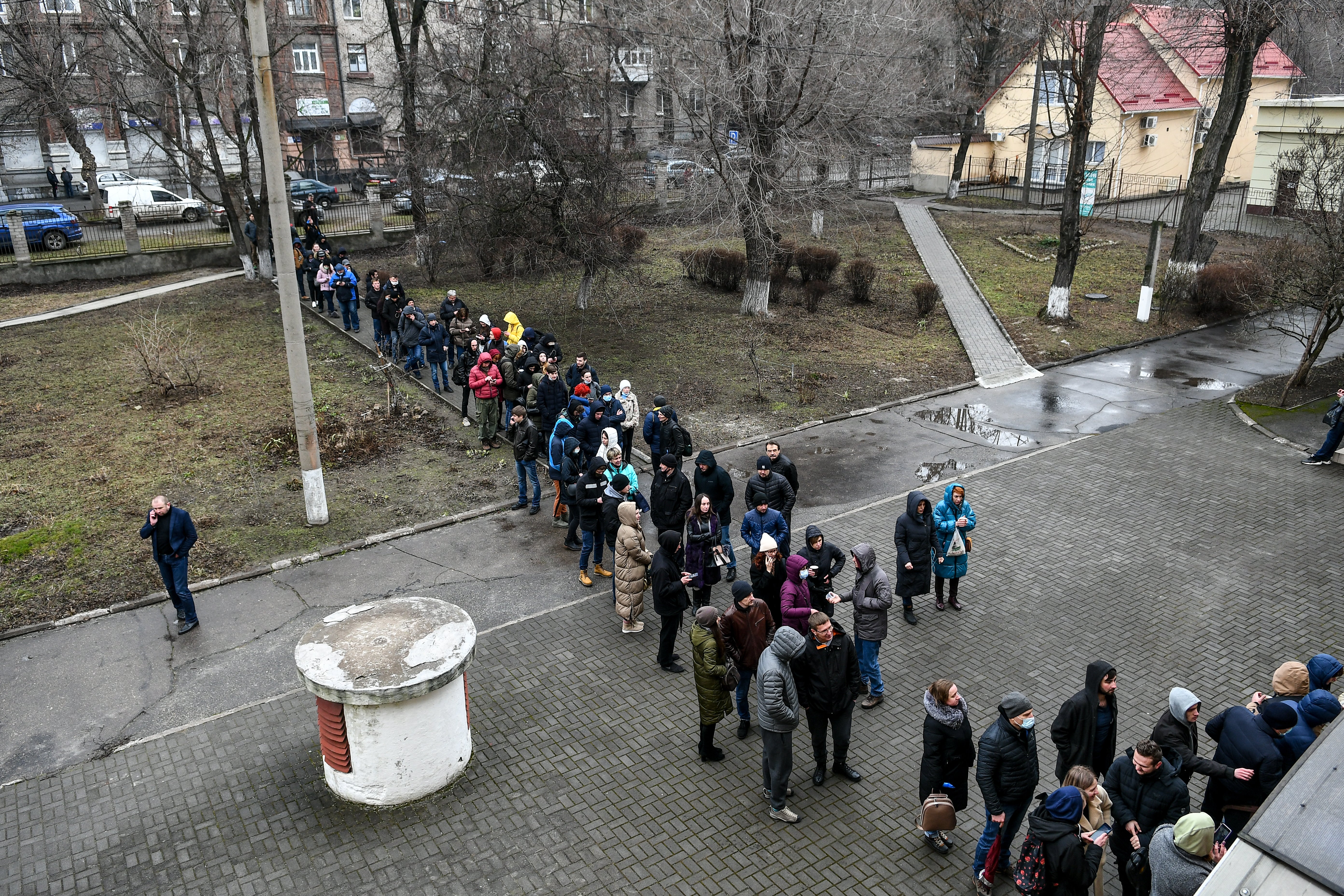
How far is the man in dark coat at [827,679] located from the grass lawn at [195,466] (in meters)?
6.85

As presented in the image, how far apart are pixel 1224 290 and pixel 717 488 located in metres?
17.1

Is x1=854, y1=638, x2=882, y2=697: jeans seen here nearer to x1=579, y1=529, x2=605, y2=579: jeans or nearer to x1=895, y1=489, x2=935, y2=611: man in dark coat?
x1=895, y1=489, x2=935, y2=611: man in dark coat

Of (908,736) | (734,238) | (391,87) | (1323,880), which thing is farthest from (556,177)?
(1323,880)

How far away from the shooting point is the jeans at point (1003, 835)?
6.28m

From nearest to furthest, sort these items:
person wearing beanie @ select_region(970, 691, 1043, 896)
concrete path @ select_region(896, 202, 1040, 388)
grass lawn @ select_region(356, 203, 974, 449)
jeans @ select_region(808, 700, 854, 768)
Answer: person wearing beanie @ select_region(970, 691, 1043, 896) < jeans @ select_region(808, 700, 854, 768) < grass lawn @ select_region(356, 203, 974, 449) < concrete path @ select_region(896, 202, 1040, 388)

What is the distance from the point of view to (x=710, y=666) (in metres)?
7.30

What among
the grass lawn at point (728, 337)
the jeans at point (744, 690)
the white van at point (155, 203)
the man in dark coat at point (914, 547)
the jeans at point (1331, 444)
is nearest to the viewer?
the jeans at point (744, 690)

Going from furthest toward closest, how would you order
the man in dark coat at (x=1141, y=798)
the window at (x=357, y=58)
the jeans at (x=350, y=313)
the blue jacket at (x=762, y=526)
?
the window at (x=357, y=58) → the jeans at (x=350, y=313) → the blue jacket at (x=762, y=526) → the man in dark coat at (x=1141, y=798)

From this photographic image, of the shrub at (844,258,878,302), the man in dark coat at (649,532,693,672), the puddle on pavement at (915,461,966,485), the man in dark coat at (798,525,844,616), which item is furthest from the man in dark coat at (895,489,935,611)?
the shrub at (844,258,878,302)

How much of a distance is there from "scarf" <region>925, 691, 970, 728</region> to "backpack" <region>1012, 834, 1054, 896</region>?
860 millimetres

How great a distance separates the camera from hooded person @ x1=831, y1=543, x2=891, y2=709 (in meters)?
8.16

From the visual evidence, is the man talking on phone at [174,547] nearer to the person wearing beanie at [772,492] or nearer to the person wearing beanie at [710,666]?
the person wearing beanie at [710,666]

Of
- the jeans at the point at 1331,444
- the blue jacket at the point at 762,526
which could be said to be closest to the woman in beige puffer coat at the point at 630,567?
the blue jacket at the point at 762,526

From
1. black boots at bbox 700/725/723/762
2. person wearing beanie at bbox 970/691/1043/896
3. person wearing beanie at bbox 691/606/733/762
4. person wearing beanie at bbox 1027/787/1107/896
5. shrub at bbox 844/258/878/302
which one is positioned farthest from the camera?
shrub at bbox 844/258/878/302
